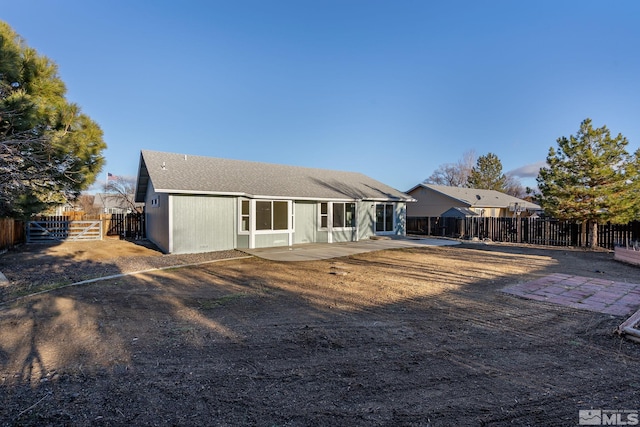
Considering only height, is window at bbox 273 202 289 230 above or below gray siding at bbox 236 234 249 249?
above

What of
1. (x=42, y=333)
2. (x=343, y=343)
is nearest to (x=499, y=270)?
(x=343, y=343)

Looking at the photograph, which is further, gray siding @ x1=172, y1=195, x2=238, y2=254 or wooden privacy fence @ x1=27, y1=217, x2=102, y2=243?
wooden privacy fence @ x1=27, y1=217, x2=102, y2=243

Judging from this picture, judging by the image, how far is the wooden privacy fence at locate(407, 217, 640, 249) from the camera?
14.5m

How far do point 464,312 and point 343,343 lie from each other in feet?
8.05

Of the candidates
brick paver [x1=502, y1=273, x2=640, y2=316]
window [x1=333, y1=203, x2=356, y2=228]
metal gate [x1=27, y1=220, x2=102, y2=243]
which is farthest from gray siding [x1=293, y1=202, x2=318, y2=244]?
metal gate [x1=27, y1=220, x2=102, y2=243]

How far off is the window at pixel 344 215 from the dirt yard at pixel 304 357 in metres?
9.64

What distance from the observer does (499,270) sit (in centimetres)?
924

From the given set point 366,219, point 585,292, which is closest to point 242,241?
point 366,219

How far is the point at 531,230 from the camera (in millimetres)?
17781

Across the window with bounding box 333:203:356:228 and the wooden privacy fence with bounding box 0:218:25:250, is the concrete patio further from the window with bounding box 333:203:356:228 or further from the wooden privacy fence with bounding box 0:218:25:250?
the wooden privacy fence with bounding box 0:218:25:250

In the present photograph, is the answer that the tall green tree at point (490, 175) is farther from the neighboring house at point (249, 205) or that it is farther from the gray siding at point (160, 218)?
the gray siding at point (160, 218)

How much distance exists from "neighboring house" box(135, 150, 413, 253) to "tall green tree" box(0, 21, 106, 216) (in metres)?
2.48

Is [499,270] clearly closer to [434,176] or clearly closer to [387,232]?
[387,232]

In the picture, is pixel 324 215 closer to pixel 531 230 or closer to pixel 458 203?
pixel 531 230
